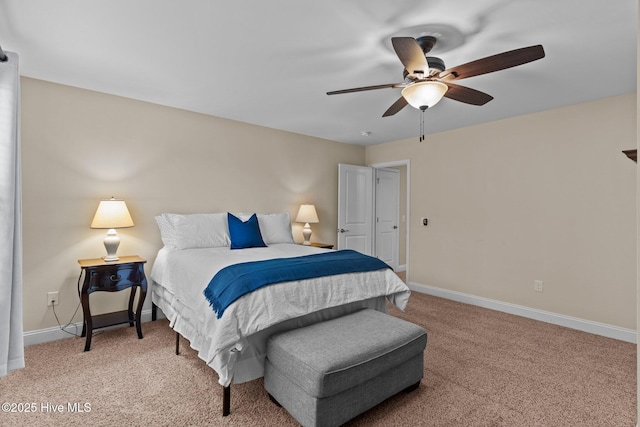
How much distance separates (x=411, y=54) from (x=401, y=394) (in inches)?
86.6

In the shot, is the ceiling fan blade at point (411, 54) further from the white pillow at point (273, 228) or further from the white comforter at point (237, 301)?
the white pillow at point (273, 228)

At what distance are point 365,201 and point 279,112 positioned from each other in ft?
7.86

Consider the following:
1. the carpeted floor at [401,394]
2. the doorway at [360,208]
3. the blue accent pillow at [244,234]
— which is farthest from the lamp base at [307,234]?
the carpeted floor at [401,394]

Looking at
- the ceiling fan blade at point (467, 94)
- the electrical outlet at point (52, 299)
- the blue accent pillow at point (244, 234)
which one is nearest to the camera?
the ceiling fan blade at point (467, 94)

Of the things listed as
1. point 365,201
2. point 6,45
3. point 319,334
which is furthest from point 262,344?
point 365,201

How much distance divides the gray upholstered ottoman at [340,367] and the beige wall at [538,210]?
8.02ft

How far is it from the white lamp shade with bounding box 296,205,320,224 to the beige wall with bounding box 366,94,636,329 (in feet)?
5.37

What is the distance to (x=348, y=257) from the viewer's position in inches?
112

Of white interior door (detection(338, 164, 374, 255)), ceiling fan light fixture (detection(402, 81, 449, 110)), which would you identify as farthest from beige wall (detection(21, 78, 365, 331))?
ceiling fan light fixture (detection(402, 81, 449, 110))

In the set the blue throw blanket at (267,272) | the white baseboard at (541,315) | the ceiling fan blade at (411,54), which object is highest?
the ceiling fan blade at (411,54)

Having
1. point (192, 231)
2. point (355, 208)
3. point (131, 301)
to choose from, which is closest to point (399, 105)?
point (192, 231)

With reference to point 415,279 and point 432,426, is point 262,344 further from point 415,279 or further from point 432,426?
point 415,279

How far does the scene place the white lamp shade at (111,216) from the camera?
305cm

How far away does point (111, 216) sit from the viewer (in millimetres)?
3090
